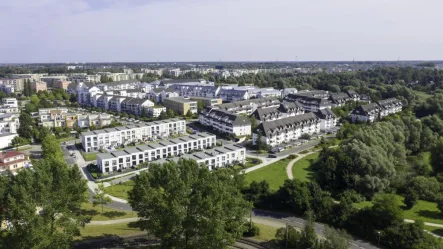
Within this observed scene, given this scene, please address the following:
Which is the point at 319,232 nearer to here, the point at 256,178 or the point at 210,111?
the point at 256,178

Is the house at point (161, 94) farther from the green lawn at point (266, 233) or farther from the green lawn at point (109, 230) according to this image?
the green lawn at point (266, 233)

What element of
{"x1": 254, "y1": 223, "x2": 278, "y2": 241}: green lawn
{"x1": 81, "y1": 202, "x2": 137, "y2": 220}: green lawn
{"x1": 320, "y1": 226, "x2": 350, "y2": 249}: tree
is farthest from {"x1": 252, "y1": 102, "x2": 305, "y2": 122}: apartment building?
{"x1": 320, "y1": 226, "x2": 350, "y2": 249}: tree

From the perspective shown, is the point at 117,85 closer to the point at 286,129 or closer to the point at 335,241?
the point at 286,129

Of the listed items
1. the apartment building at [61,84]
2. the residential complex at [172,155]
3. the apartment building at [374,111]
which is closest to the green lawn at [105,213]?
the residential complex at [172,155]

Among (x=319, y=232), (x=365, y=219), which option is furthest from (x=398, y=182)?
(x=319, y=232)

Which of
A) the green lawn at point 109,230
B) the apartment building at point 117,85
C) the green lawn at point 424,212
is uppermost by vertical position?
the apartment building at point 117,85

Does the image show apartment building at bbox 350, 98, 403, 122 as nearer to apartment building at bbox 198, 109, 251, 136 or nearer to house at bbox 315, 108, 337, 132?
house at bbox 315, 108, 337, 132
